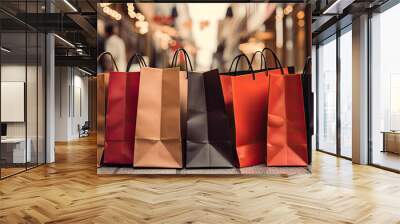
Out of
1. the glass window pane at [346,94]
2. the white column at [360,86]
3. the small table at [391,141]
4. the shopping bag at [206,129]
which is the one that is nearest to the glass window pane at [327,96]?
the glass window pane at [346,94]

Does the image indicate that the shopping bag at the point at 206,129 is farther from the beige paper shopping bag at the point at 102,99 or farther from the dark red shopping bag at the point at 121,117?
the beige paper shopping bag at the point at 102,99

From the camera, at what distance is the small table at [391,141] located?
5.43 metres

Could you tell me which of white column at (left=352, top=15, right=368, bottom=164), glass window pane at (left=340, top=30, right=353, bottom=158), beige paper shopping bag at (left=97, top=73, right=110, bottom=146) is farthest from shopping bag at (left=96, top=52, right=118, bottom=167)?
glass window pane at (left=340, top=30, right=353, bottom=158)

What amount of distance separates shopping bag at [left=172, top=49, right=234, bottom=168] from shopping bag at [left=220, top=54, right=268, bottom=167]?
53 millimetres

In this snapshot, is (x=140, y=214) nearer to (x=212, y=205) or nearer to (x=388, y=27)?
(x=212, y=205)

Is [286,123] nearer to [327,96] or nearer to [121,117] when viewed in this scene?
[121,117]

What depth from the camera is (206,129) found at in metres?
2.14

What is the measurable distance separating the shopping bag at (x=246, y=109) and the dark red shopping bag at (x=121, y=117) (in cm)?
56

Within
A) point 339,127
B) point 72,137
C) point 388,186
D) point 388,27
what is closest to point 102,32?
point 388,186

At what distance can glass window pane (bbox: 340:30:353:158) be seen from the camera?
6570 millimetres

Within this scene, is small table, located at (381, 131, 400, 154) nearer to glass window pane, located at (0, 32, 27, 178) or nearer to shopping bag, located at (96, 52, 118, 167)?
shopping bag, located at (96, 52, 118, 167)

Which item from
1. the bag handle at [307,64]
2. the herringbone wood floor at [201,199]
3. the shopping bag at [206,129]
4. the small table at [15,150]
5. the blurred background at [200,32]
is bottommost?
the herringbone wood floor at [201,199]

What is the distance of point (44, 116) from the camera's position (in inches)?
239

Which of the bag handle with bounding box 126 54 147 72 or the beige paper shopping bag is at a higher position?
the bag handle with bounding box 126 54 147 72
